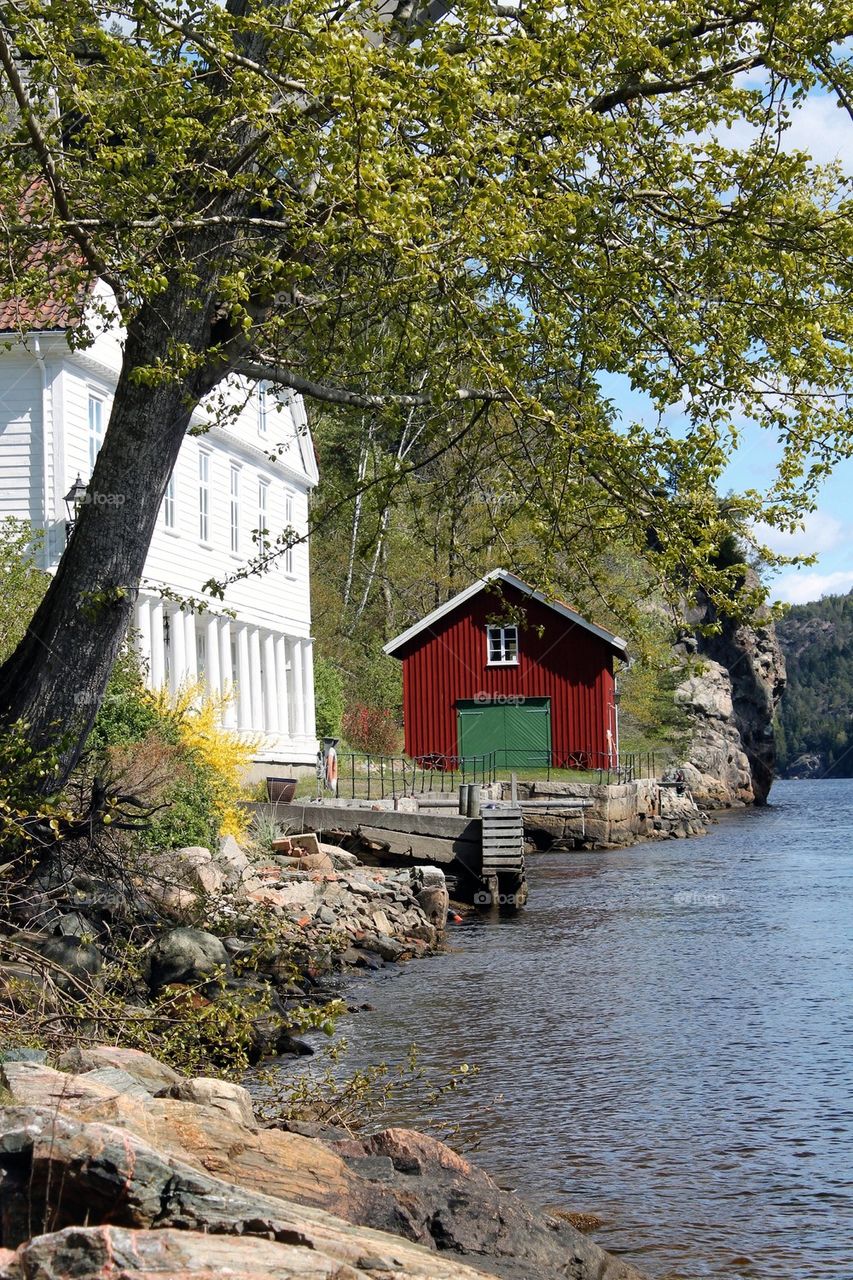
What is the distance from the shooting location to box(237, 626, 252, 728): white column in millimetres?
30609

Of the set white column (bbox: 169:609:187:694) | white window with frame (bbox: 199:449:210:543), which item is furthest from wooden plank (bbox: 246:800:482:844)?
white window with frame (bbox: 199:449:210:543)

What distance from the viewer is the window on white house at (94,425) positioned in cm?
2314

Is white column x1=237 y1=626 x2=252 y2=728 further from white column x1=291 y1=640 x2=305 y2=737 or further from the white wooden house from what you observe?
white column x1=291 y1=640 x2=305 y2=737

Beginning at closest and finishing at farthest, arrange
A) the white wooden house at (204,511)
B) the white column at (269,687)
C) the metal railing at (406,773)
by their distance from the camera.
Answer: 1. the white wooden house at (204,511)
2. the white column at (269,687)
3. the metal railing at (406,773)

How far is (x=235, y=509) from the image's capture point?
99.8ft

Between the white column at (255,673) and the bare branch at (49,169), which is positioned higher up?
the bare branch at (49,169)

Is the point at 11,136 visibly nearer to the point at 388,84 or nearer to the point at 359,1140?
the point at 388,84

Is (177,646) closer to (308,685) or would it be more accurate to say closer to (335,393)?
(308,685)

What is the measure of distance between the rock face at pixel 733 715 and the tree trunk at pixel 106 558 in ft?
167

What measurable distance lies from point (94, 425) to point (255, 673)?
8.96 meters

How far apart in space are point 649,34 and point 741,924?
45.9ft

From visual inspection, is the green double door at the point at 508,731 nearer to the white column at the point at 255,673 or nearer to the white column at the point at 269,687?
the white column at the point at 269,687

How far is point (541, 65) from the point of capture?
857 cm

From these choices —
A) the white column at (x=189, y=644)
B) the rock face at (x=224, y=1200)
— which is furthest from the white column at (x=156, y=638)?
the rock face at (x=224, y=1200)
